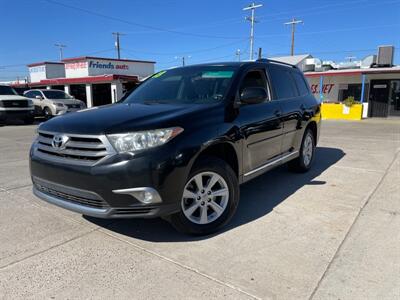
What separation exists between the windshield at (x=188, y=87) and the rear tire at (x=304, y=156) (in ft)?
7.74

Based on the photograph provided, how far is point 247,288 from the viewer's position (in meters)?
2.60

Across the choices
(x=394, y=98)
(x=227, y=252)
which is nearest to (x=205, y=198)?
(x=227, y=252)

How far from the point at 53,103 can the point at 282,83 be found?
15434 millimetres

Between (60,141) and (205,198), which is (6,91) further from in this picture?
(205,198)

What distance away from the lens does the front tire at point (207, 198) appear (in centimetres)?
331

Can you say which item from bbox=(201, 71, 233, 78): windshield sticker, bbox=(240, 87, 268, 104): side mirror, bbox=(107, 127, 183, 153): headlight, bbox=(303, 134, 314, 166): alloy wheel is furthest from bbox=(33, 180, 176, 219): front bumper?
bbox=(303, 134, 314, 166): alloy wheel

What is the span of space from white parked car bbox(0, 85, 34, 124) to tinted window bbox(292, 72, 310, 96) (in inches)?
577

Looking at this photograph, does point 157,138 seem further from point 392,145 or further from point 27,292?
point 392,145

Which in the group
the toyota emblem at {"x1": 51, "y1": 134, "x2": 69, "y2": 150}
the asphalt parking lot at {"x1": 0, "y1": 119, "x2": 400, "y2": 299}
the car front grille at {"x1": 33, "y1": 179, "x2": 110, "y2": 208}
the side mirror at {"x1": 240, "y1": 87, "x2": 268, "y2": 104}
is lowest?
the asphalt parking lot at {"x1": 0, "y1": 119, "x2": 400, "y2": 299}

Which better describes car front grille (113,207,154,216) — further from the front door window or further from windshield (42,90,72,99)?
the front door window

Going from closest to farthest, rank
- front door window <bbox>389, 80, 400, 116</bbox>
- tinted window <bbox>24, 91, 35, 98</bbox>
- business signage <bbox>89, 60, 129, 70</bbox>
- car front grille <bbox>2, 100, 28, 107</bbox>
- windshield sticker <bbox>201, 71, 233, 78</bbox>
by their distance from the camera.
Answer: windshield sticker <bbox>201, 71, 233, 78</bbox>
car front grille <bbox>2, 100, 28, 107</bbox>
tinted window <bbox>24, 91, 35, 98</bbox>
front door window <bbox>389, 80, 400, 116</bbox>
business signage <bbox>89, 60, 129, 70</bbox>

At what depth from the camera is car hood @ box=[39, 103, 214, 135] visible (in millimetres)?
3029

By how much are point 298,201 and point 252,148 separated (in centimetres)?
109

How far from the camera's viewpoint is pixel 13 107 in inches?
635
